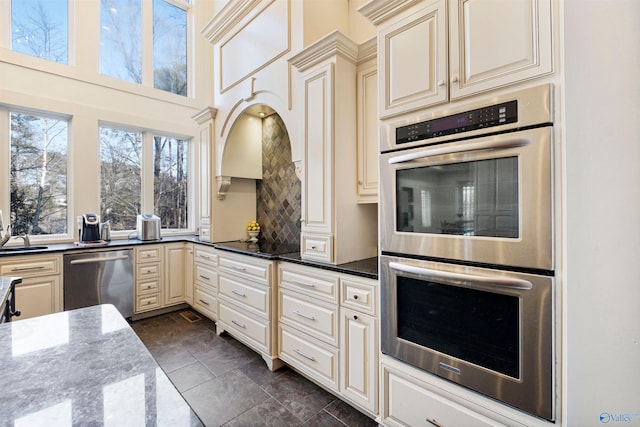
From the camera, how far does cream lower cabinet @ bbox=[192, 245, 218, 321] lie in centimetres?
321

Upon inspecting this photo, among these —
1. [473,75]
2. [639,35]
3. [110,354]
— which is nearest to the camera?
[110,354]

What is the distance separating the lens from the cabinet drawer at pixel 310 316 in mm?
1987

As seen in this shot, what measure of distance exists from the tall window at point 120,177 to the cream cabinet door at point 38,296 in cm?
107

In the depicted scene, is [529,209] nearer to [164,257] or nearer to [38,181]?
[164,257]

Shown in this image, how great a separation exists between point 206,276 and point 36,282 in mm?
1553

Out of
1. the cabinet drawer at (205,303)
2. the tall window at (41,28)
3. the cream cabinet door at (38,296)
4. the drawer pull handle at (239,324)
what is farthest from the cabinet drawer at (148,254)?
the tall window at (41,28)

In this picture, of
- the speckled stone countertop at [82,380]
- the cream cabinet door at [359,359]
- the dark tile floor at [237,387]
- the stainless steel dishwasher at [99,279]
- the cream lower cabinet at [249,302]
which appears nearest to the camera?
the speckled stone countertop at [82,380]

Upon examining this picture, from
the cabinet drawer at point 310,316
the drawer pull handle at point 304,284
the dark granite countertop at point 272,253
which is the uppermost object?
the dark granite countertop at point 272,253

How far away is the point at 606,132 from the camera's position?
106 cm

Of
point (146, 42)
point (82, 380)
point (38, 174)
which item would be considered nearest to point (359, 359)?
point (82, 380)

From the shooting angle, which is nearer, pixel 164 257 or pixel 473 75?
pixel 473 75

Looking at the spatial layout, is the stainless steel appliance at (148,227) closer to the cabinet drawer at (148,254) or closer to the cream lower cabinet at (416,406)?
the cabinet drawer at (148,254)

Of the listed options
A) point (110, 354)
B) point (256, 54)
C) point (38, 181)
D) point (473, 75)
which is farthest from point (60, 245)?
point (473, 75)

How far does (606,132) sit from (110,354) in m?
1.79
